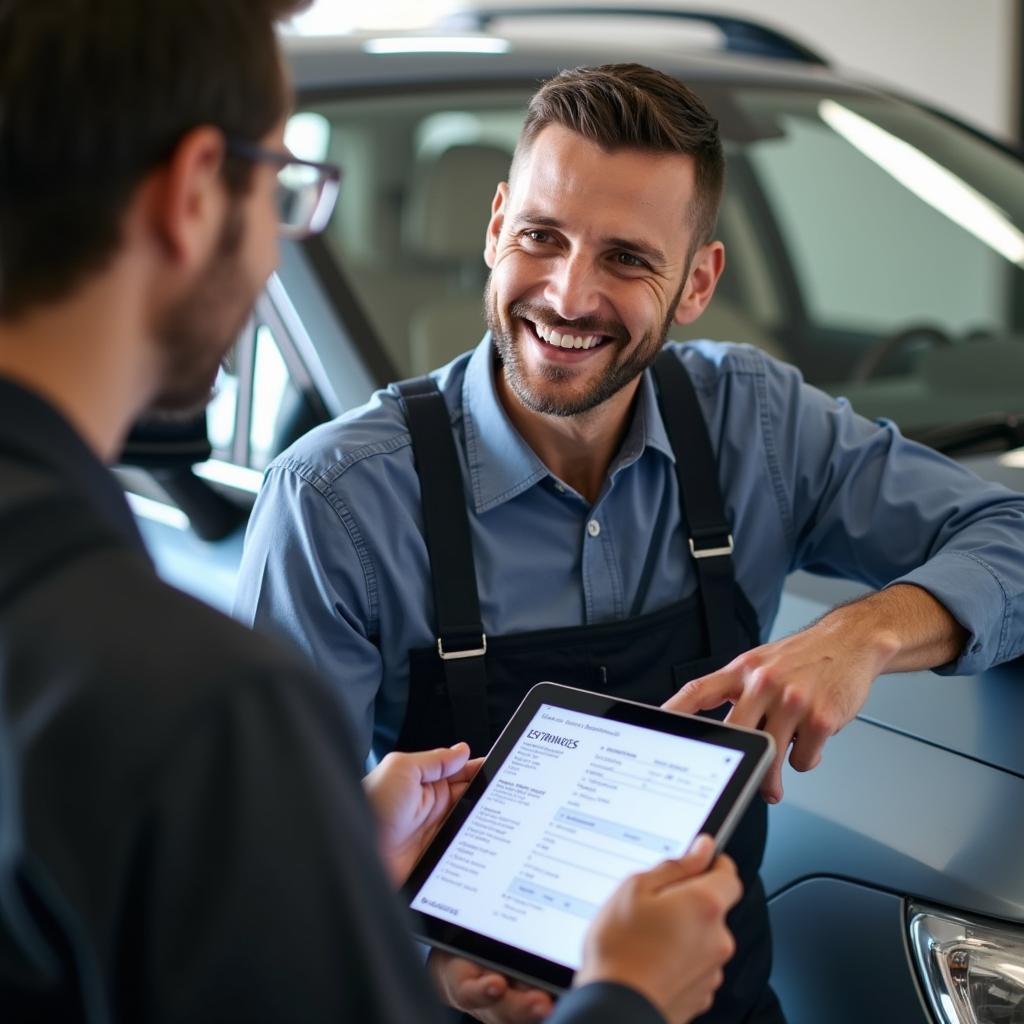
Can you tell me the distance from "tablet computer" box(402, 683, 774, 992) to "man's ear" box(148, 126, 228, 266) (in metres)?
0.62

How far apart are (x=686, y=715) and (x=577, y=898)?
20cm

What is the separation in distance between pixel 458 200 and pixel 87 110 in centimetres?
193

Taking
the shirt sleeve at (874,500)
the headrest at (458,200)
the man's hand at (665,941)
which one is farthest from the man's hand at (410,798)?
the headrest at (458,200)

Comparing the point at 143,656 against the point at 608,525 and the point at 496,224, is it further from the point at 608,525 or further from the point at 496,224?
the point at 496,224

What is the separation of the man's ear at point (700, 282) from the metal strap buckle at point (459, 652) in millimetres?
541

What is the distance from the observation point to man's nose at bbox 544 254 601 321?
1.68m

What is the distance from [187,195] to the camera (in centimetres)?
91

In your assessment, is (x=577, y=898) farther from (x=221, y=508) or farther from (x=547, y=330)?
(x=221, y=508)

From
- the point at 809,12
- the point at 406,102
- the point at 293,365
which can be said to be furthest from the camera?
the point at 809,12

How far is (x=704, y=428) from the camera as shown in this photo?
1.83 m

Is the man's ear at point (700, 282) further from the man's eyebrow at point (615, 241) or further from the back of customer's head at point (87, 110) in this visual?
the back of customer's head at point (87, 110)

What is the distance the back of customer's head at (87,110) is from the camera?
0.86m

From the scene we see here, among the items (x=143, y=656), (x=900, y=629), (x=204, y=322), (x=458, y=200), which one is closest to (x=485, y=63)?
(x=458, y=200)

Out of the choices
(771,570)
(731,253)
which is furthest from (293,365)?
(731,253)
